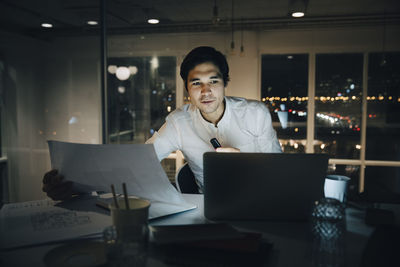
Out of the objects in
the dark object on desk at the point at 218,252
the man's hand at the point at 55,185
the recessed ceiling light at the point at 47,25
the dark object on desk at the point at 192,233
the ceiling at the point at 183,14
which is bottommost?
the dark object on desk at the point at 218,252

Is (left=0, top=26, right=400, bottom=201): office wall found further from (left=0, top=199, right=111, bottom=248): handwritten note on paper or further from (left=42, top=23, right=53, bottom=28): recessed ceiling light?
(left=0, top=199, right=111, bottom=248): handwritten note on paper

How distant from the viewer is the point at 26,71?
527 centimetres

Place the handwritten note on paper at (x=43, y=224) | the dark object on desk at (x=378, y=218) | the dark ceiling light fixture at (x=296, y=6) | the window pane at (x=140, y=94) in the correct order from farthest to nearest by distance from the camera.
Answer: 1. the window pane at (x=140, y=94)
2. the dark ceiling light fixture at (x=296, y=6)
3. the dark object on desk at (x=378, y=218)
4. the handwritten note on paper at (x=43, y=224)

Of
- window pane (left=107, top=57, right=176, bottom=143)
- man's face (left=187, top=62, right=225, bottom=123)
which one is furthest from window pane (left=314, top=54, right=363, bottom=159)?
man's face (left=187, top=62, right=225, bottom=123)

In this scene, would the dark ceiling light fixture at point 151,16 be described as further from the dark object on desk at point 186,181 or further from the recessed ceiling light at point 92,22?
the dark object on desk at point 186,181

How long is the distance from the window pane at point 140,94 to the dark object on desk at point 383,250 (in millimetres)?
5028

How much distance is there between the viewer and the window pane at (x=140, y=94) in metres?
Result: 5.64

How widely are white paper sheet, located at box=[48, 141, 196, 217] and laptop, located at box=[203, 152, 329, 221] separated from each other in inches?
7.8

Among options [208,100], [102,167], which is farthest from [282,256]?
[208,100]

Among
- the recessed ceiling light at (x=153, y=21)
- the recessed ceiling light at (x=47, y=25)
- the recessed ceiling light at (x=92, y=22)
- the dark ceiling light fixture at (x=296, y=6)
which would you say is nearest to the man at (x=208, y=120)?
the dark ceiling light fixture at (x=296, y=6)

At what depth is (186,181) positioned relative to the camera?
5.75ft

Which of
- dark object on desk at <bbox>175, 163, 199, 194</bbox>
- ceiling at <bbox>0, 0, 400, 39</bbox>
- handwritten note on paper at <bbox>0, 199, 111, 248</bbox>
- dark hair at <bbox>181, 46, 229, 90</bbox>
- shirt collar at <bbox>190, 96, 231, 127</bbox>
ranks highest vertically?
ceiling at <bbox>0, 0, 400, 39</bbox>

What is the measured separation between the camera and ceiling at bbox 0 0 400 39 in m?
3.82

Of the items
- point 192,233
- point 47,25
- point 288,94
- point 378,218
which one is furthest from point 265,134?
point 47,25
